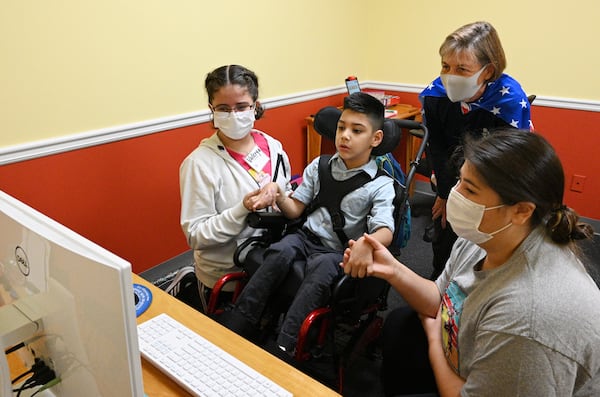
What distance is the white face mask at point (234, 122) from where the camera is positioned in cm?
181

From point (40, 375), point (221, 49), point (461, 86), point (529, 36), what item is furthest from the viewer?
point (529, 36)

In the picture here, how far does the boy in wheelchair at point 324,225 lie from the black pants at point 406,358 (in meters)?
0.27

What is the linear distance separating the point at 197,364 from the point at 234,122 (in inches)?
41.8

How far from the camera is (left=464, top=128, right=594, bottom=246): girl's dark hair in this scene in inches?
39.9

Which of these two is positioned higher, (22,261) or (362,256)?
(22,261)

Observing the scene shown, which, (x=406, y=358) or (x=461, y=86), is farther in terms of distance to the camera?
(x=461, y=86)

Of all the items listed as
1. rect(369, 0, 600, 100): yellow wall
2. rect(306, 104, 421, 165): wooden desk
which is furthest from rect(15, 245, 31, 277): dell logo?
rect(369, 0, 600, 100): yellow wall

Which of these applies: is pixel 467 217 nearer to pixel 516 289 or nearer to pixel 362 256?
pixel 516 289

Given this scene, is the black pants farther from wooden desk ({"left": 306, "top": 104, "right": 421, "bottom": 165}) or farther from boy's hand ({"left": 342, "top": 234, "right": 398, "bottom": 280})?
wooden desk ({"left": 306, "top": 104, "right": 421, "bottom": 165})

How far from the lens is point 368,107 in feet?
6.12

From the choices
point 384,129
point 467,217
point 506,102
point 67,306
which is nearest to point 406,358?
point 467,217

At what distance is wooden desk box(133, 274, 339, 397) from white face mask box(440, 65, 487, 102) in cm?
149

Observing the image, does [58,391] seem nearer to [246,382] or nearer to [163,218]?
[246,382]

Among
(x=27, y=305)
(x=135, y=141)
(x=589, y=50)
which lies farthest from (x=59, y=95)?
(x=589, y=50)
